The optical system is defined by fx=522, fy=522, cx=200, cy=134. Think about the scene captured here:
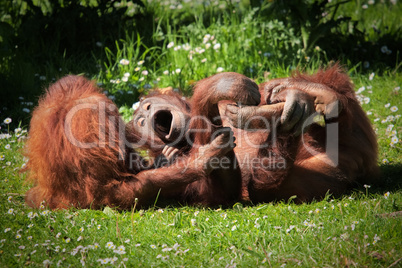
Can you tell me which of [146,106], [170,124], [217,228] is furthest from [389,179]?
[146,106]

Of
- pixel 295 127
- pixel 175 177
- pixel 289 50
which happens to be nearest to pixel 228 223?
pixel 175 177

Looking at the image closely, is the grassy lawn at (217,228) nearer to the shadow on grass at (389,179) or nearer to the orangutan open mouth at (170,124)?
the shadow on grass at (389,179)

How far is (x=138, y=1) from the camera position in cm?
539

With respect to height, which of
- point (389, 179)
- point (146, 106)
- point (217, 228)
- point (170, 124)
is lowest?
point (389, 179)

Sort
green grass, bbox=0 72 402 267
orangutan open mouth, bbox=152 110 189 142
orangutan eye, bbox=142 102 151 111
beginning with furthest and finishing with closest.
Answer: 1. orangutan eye, bbox=142 102 151 111
2. orangutan open mouth, bbox=152 110 189 142
3. green grass, bbox=0 72 402 267

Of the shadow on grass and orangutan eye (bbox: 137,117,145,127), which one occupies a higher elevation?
orangutan eye (bbox: 137,117,145,127)

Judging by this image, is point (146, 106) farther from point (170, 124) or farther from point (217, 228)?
point (217, 228)

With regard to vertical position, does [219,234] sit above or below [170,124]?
below

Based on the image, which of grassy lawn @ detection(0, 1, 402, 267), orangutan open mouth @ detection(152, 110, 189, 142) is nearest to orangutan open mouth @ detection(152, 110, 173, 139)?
orangutan open mouth @ detection(152, 110, 189, 142)

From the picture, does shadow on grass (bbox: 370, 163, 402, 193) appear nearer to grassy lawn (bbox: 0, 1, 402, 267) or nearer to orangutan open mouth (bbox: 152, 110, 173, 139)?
grassy lawn (bbox: 0, 1, 402, 267)

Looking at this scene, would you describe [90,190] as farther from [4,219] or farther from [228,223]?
[228,223]

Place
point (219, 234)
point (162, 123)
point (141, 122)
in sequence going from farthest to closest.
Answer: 1. point (162, 123)
2. point (141, 122)
3. point (219, 234)

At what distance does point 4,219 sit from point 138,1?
299 centimetres

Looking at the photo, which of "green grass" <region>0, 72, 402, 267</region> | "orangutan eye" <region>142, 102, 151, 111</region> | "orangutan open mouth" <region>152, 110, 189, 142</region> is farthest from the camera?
"orangutan eye" <region>142, 102, 151, 111</region>
